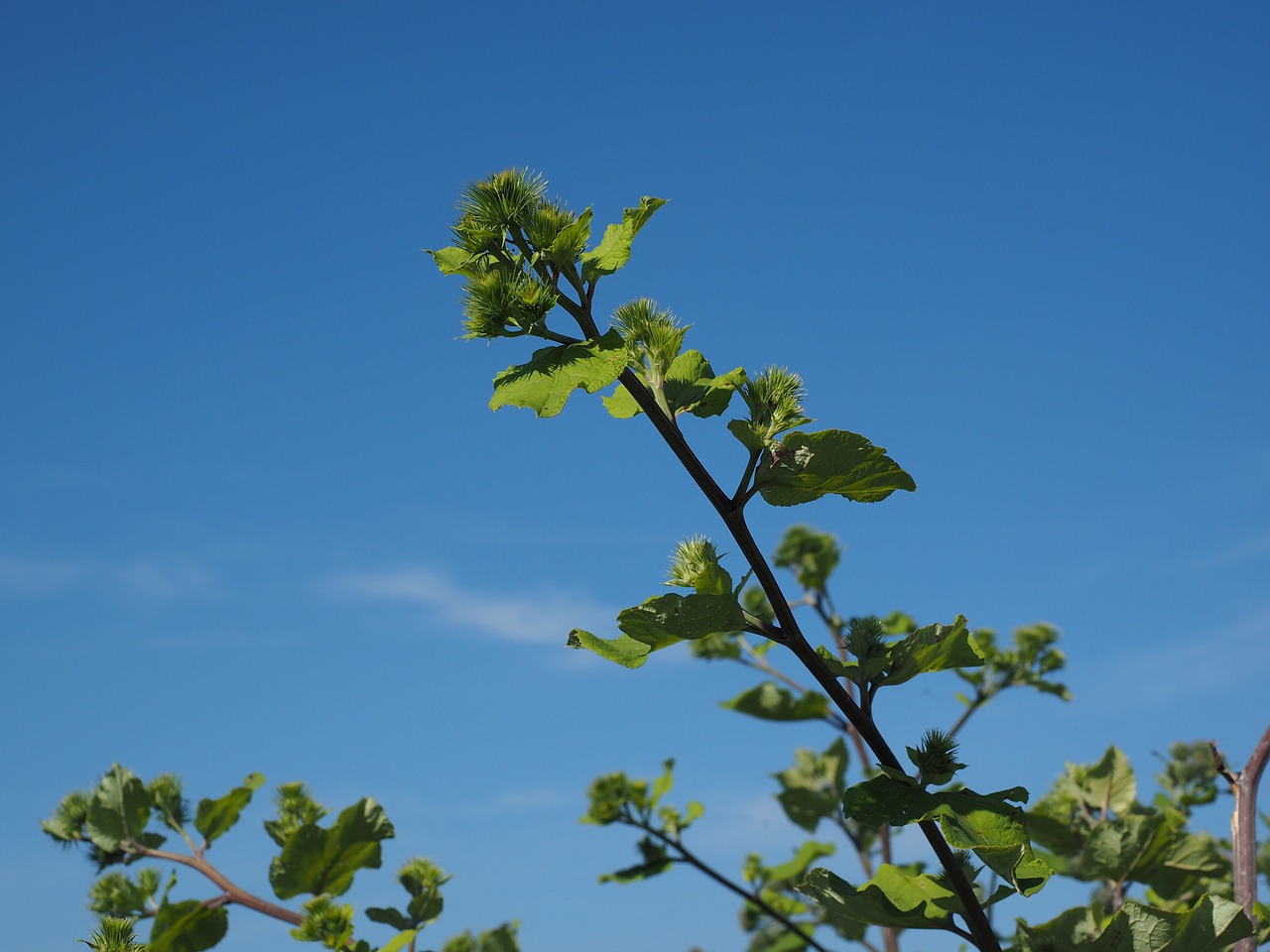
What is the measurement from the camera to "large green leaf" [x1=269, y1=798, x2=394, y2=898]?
322 cm

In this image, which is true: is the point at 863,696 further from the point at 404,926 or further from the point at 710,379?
the point at 404,926

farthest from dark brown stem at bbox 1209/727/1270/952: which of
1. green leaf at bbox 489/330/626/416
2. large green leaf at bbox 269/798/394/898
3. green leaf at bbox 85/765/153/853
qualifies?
green leaf at bbox 85/765/153/853

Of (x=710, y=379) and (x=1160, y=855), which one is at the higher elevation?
(x=710, y=379)

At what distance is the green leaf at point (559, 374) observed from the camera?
5.28ft

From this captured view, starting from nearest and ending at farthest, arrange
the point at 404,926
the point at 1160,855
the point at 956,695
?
the point at 1160,855
the point at 404,926
the point at 956,695

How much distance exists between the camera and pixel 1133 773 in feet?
12.0

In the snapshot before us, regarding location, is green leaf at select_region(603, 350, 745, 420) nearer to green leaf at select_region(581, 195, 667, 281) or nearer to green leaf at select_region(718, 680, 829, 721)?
green leaf at select_region(581, 195, 667, 281)

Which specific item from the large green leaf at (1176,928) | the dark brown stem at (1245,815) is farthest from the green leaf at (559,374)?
the dark brown stem at (1245,815)

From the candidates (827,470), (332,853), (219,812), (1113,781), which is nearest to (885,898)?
(827,470)

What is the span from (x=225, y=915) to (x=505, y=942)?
1.12 m

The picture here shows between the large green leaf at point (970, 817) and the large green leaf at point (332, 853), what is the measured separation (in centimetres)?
202

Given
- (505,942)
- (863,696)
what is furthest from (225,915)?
(863,696)

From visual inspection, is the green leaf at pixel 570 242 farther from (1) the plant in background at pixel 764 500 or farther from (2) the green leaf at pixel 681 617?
(2) the green leaf at pixel 681 617

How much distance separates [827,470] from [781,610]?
25 cm
